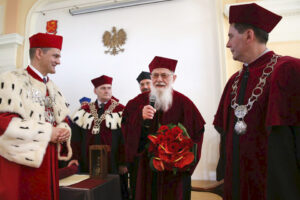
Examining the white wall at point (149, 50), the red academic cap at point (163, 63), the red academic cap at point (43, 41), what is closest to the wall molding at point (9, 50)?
the white wall at point (149, 50)

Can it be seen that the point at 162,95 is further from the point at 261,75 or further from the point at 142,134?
the point at 261,75

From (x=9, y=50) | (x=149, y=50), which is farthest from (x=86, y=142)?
(x=9, y=50)

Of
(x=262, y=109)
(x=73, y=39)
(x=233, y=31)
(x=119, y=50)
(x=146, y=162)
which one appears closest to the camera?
(x=262, y=109)

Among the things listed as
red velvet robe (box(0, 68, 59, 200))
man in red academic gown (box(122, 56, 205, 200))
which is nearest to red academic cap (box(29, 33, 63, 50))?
red velvet robe (box(0, 68, 59, 200))

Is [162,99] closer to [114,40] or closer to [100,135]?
[100,135]

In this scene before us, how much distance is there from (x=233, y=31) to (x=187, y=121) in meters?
1.21

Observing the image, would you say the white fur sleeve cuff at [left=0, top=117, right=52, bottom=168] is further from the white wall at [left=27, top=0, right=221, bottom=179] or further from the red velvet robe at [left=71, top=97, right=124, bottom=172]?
the white wall at [left=27, top=0, right=221, bottom=179]

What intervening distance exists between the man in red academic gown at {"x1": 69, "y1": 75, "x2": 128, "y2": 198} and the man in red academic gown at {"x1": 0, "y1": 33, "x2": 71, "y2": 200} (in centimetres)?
182

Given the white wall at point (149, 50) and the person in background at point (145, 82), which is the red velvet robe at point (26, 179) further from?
the white wall at point (149, 50)

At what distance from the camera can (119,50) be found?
6.88 m

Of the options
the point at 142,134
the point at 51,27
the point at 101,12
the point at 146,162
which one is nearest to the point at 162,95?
the point at 142,134

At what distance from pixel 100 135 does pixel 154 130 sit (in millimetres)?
1629

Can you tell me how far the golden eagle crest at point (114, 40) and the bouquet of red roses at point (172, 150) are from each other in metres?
4.98

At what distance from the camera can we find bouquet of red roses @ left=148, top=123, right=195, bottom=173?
220 cm
